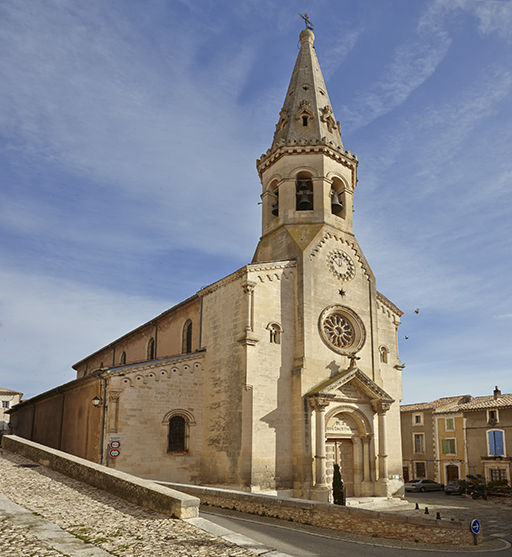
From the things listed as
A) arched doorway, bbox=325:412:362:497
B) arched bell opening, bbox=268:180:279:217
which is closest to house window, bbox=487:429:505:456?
arched doorway, bbox=325:412:362:497

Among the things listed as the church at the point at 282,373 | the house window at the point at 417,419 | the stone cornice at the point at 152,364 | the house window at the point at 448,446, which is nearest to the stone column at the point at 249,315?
the church at the point at 282,373

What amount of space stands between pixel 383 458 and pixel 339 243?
10.8m

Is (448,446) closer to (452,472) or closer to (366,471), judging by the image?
(452,472)

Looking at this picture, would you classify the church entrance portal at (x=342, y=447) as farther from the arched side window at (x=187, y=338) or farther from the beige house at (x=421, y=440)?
the beige house at (x=421, y=440)

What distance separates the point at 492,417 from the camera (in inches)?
1523

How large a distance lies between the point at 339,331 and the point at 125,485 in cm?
1557

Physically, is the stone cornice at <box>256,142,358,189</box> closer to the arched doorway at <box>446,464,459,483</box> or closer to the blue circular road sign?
the blue circular road sign

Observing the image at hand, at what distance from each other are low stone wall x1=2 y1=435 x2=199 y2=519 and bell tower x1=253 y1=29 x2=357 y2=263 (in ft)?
46.9

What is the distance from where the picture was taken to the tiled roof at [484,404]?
38.3 metres

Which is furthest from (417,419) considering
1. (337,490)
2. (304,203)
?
(337,490)

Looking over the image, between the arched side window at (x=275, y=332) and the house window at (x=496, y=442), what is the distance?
80.9 feet

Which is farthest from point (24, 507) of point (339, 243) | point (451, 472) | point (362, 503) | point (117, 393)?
point (451, 472)

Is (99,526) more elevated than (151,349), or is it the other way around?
(151,349)

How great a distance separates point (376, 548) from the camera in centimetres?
1173
